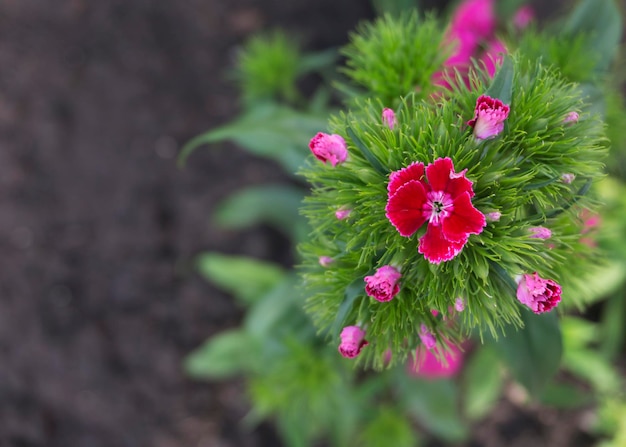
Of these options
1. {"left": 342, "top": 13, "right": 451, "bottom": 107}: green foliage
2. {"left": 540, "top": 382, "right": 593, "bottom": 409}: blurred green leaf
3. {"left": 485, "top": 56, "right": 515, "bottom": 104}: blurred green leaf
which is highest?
{"left": 342, "top": 13, "right": 451, "bottom": 107}: green foliage

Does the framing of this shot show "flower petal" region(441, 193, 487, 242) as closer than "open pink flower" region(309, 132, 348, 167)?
Yes

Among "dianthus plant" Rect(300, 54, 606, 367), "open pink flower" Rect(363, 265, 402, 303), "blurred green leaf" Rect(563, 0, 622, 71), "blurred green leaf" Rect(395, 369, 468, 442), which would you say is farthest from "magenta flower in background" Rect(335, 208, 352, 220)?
"blurred green leaf" Rect(395, 369, 468, 442)

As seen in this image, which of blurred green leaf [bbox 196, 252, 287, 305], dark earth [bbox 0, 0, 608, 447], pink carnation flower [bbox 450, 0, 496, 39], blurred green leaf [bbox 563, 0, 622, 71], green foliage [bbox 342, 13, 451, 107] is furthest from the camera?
dark earth [bbox 0, 0, 608, 447]

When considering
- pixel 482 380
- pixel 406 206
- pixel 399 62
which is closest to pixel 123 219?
pixel 482 380

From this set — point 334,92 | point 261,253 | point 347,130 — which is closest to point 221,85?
point 334,92

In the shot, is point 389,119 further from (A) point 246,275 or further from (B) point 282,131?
(A) point 246,275

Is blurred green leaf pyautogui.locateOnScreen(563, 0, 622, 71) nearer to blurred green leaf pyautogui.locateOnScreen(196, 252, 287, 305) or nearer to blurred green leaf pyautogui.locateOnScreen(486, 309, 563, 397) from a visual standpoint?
blurred green leaf pyautogui.locateOnScreen(486, 309, 563, 397)

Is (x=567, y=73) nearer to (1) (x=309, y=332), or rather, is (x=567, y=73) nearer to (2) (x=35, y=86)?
(1) (x=309, y=332)

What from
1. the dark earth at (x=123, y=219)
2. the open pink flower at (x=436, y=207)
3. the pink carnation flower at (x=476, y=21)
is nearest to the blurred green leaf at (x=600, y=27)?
the pink carnation flower at (x=476, y=21)
